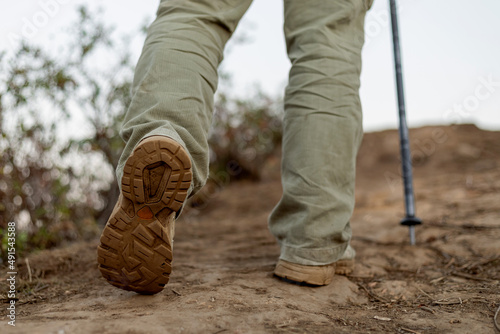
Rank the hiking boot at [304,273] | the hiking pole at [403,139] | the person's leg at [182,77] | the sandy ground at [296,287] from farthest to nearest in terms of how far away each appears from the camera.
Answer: the hiking pole at [403,139] → the hiking boot at [304,273] → the person's leg at [182,77] → the sandy ground at [296,287]

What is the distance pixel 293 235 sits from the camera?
1.41m

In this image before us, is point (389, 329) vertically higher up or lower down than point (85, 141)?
lower down

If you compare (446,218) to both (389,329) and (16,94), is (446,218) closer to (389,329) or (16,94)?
(389,329)

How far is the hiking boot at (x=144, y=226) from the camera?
1.06 metres

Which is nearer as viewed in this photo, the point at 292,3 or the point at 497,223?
the point at 292,3

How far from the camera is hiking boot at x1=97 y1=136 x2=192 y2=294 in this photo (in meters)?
1.06

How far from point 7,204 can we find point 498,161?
4.94 metres

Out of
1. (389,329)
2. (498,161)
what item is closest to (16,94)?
(389,329)

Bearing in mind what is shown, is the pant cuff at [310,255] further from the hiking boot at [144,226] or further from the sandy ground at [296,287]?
the hiking boot at [144,226]

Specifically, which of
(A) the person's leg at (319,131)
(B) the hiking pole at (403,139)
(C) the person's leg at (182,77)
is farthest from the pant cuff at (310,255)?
(B) the hiking pole at (403,139)

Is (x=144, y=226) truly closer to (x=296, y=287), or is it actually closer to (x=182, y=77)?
(x=182, y=77)

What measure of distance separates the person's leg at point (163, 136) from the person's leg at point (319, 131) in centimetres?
26

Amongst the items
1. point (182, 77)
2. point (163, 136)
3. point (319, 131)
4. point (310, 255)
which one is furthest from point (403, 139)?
point (163, 136)

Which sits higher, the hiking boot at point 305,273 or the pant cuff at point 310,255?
the pant cuff at point 310,255
